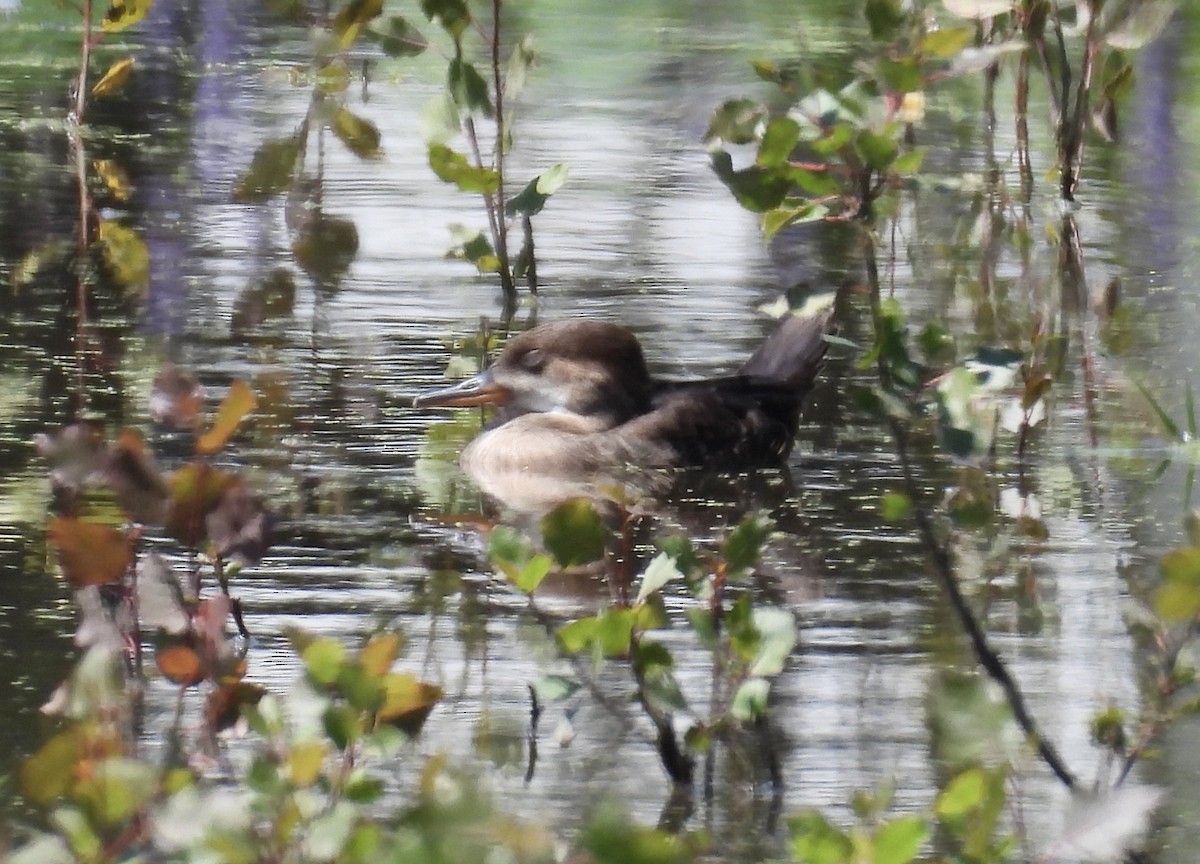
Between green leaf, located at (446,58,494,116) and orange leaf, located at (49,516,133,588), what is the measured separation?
4.56 meters

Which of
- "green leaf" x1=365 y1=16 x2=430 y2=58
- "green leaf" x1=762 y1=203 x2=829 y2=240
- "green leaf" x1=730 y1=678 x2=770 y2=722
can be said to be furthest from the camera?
"green leaf" x1=365 y1=16 x2=430 y2=58

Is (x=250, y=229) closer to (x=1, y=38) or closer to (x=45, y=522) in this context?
(x=45, y=522)

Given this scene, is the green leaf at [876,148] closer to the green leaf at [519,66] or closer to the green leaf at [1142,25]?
the green leaf at [1142,25]

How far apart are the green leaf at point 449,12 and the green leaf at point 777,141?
12.5 feet

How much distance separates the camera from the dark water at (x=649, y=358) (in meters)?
4.03

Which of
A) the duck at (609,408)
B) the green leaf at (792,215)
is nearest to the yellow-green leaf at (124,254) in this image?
the duck at (609,408)

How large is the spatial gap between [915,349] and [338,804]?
4766 millimetres

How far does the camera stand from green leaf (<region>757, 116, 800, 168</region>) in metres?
3.64

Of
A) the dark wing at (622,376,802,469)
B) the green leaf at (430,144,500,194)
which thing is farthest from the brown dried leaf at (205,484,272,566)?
the green leaf at (430,144,500,194)

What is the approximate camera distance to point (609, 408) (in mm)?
6699

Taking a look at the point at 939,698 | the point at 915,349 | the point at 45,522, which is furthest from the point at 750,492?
the point at 939,698

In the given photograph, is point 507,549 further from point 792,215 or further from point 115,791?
point 115,791

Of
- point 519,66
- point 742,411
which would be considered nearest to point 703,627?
Result: point 742,411

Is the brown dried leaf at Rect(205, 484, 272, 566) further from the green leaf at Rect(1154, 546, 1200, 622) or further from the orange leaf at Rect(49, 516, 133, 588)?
the green leaf at Rect(1154, 546, 1200, 622)
